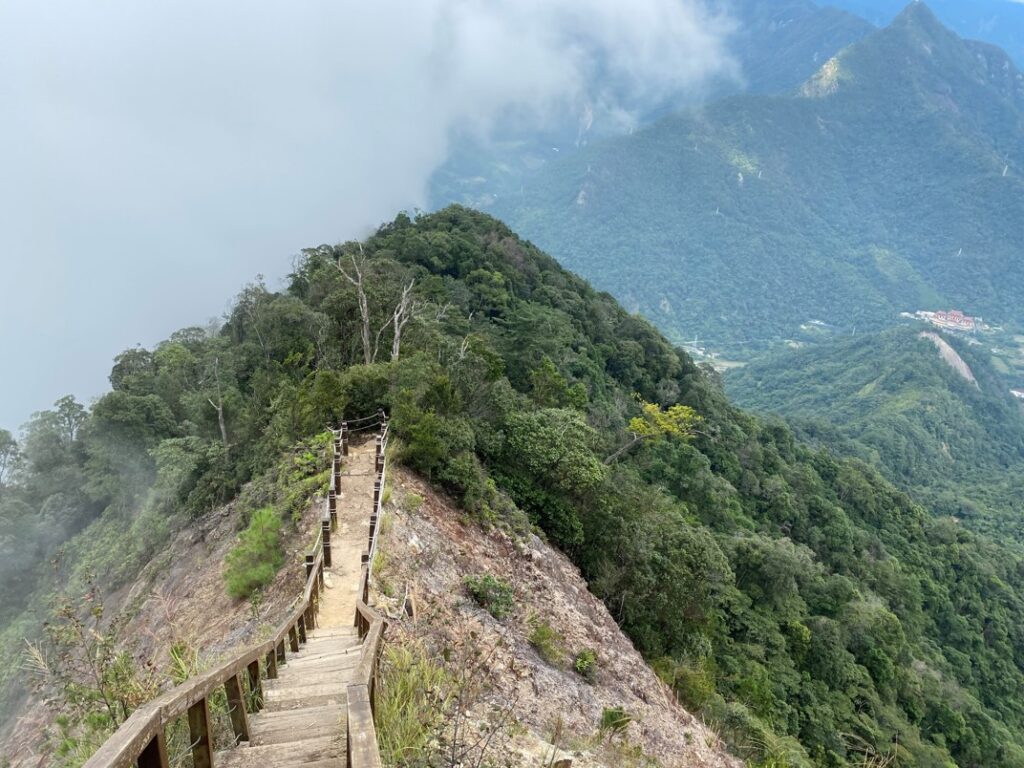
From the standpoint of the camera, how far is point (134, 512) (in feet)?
91.2

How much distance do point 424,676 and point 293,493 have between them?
862 cm

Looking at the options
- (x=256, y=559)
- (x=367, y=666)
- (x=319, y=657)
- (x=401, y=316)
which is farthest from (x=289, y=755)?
(x=401, y=316)

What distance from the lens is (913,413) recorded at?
99625 mm

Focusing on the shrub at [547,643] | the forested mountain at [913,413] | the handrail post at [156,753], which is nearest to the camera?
the handrail post at [156,753]

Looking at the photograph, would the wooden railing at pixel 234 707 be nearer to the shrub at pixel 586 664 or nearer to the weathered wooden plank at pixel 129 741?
the weathered wooden plank at pixel 129 741

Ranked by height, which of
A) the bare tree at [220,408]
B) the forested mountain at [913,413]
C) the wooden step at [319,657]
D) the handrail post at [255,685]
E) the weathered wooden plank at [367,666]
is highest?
the bare tree at [220,408]

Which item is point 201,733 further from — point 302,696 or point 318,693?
point 318,693

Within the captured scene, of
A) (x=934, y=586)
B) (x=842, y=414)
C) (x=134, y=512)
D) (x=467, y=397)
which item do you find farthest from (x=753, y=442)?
(x=842, y=414)

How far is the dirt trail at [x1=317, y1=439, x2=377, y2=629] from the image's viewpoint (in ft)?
30.7

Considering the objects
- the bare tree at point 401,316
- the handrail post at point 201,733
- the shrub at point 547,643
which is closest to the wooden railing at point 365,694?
the handrail post at point 201,733

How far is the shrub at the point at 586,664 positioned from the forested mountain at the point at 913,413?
81.5 metres

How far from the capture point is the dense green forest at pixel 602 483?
58.2ft

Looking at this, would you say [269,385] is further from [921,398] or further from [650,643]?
[921,398]

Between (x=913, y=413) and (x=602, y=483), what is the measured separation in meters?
101
